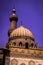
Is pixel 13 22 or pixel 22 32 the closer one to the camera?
pixel 22 32

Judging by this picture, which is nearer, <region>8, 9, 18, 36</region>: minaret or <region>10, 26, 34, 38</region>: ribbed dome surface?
<region>10, 26, 34, 38</region>: ribbed dome surface

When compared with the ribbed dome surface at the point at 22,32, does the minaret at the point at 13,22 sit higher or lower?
higher

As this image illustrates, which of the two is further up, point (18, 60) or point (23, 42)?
point (23, 42)

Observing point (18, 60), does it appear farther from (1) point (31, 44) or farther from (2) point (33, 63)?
(1) point (31, 44)

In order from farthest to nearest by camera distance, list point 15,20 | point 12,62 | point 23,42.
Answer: point 15,20 < point 23,42 < point 12,62

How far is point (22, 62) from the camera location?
869 inches

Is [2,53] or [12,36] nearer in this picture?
[2,53]

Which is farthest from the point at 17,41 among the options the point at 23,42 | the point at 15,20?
the point at 15,20

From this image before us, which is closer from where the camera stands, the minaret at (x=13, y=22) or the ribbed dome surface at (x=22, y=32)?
the ribbed dome surface at (x=22, y=32)

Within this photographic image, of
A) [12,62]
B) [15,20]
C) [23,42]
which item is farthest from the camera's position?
[15,20]

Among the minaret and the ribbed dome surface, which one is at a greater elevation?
the minaret

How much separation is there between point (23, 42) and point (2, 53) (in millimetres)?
4341

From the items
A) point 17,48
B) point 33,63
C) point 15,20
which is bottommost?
point 33,63

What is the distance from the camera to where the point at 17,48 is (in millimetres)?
22859
